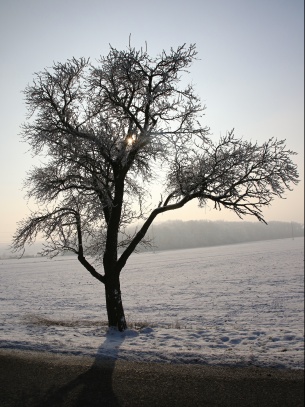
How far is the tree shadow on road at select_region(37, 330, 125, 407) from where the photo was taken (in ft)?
18.3

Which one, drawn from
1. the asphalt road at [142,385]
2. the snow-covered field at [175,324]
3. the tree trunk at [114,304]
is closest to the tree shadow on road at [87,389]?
the asphalt road at [142,385]

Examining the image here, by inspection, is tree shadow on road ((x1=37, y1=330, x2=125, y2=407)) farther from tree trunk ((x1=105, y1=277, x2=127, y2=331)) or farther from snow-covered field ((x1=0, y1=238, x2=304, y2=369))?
tree trunk ((x1=105, y1=277, x2=127, y2=331))

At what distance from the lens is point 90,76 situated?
10.7 meters

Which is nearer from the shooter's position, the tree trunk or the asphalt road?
the asphalt road

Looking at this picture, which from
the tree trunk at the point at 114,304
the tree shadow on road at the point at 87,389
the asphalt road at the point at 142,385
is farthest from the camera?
the tree trunk at the point at 114,304

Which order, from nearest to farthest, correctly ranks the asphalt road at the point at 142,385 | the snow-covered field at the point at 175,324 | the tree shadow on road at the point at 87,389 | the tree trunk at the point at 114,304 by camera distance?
the asphalt road at the point at 142,385 → the tree shadow on road at the point at 87,389 → the snow-covered field at the point at 175,324 → the tree trunk at the point at 114,304

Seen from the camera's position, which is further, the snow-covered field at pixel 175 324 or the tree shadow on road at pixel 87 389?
the snow-covered field at pixel 175 324

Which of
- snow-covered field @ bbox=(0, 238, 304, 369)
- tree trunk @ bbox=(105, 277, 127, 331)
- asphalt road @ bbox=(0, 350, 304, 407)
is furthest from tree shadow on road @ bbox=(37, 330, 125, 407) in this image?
tree trunk @ bbox=(105, 277, 127, 331)

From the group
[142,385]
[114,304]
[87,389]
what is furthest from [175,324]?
[87,389]

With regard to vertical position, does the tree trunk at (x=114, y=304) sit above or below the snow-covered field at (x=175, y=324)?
above

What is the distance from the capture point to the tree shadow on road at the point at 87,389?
5.57 metres

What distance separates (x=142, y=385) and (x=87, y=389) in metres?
1.09

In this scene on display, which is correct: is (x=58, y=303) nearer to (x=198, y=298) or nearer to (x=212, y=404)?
(x=198, y=298)

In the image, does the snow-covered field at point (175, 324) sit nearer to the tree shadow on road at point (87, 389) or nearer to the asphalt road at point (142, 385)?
the asphalt road at point (142, 385)
